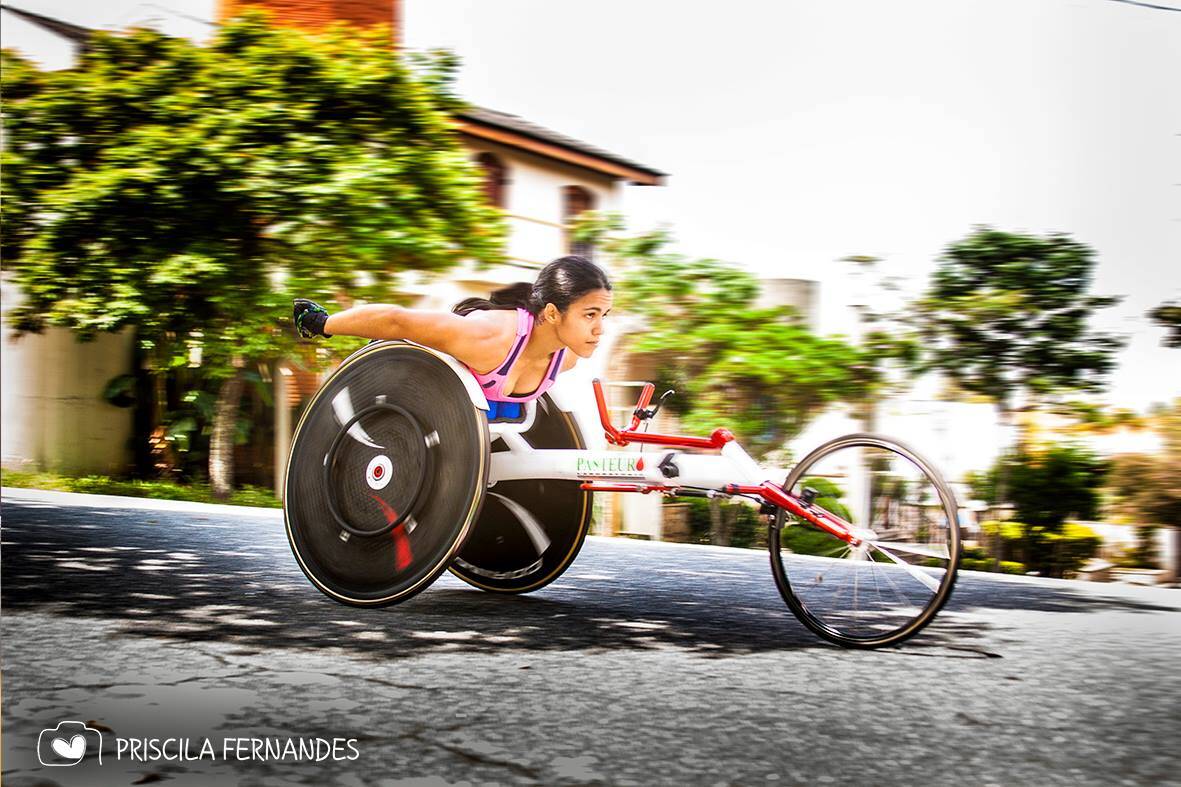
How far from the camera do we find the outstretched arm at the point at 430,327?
463cm

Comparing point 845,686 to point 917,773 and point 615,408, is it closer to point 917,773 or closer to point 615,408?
point 917,773

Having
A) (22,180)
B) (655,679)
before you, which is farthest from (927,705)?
(22,180)

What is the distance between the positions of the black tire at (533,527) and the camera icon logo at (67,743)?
6.07 feet

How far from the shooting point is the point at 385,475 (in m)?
4.56

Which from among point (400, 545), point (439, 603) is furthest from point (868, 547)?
point (439, 603)

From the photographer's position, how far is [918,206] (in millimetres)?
4422

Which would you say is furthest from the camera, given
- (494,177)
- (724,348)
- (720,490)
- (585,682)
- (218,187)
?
(218,187)

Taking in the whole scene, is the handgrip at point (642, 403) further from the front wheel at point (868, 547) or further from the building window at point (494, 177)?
the building window at point (494, 177)

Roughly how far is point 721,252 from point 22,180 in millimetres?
3756

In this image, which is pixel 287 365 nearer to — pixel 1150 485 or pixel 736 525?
pixel 736 525

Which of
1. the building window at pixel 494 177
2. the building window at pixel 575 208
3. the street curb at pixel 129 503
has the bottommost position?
the street curb at pixel 129 503

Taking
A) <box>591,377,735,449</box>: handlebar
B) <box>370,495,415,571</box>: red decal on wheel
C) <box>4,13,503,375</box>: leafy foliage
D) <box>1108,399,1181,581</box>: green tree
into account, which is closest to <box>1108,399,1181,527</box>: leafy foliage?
<box>1108,399,1181,581</box>: green tree

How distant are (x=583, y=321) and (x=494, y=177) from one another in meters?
1.22

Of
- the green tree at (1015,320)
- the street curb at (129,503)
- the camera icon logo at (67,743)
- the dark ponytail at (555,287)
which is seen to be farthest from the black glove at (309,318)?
the green tree at (1015,320)
